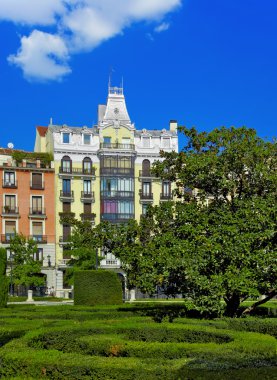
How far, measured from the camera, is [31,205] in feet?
226

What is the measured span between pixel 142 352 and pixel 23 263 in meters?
49.9

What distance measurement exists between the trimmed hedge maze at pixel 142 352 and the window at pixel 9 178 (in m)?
48.4

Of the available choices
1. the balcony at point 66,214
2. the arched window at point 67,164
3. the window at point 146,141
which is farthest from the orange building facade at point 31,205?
the window at point 146,141

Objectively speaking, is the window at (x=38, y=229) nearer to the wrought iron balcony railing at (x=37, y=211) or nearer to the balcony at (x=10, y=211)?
the wrought iron balcony railing at (x=37, y=211)

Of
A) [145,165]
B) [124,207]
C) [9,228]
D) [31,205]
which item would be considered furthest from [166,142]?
[9,228]

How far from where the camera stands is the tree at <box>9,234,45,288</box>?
6069 centimetres

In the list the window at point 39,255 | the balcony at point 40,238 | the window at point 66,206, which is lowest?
the window at point 39,255

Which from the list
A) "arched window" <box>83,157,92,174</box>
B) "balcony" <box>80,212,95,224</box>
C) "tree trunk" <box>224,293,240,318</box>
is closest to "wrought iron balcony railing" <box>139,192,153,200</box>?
"balcony" <box>80,212,95,224</box>

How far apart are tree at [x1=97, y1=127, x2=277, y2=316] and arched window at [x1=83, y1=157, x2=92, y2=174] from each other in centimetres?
4363

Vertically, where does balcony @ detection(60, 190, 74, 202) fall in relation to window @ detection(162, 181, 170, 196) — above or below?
below

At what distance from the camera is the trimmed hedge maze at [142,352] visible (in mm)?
11672

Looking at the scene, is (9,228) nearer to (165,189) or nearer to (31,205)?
(31,205)

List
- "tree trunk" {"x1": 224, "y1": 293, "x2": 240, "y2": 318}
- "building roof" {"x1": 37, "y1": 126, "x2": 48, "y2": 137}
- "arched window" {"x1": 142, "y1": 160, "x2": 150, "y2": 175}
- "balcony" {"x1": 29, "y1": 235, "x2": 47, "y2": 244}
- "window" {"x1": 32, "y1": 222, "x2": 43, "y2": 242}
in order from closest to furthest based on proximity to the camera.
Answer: "tree trunk" {"x1": 224, "y1": 293, "x2": 240, "y2": 318}
"balcony" {"x1": 29, "y1": 235, "x2": 47, "y2": 244}
"window" {"x1": 32, "y1": 222, "x2": 43, "y2": 242}
"arched window" {"x1": 142, "y1": 160, "x2": 150, "y2": 175}
"building roof" {"x1": 37, "y1": 126, "x2": 48, "y2": 137}

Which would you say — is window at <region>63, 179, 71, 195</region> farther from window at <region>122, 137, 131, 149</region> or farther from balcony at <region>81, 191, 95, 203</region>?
window at <region>122, 137, 131, 149</region>
